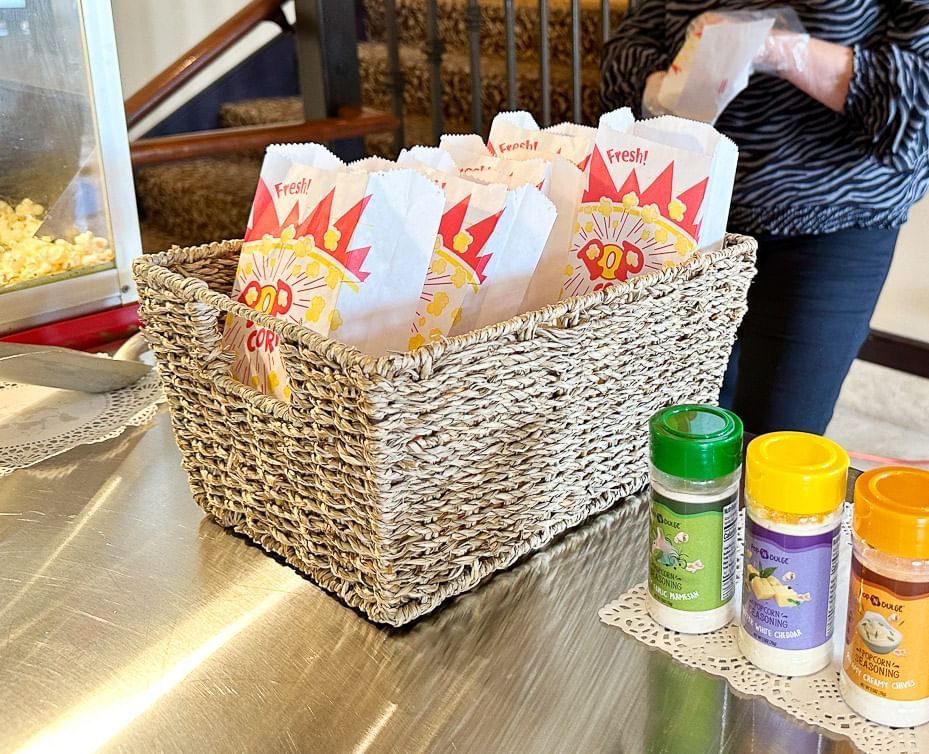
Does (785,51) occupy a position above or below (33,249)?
above

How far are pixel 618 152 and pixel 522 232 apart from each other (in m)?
0.12

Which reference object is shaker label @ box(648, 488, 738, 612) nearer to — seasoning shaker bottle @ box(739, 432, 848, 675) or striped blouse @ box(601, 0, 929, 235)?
seasoning shaker bottle @ box(739, 432, 848, 675)

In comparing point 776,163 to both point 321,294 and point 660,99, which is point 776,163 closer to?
point 660,99

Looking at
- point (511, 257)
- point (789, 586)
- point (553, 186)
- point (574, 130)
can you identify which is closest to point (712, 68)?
point (574, 130)

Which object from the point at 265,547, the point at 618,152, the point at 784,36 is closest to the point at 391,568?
the point at 265,547

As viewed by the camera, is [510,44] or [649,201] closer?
[649,201]

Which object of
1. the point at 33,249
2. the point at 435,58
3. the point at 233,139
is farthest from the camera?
the point at 435,58

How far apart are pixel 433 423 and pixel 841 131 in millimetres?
974

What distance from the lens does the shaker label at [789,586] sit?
59cm

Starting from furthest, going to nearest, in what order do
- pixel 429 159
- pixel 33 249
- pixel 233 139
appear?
1. pixel 233 139
2. pixel 33 249
3. pixel 429 159

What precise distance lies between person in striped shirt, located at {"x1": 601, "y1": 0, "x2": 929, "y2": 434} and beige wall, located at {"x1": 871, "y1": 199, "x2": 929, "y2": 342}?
3.80 ft

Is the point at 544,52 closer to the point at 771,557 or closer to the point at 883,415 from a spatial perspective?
the point at 883,415

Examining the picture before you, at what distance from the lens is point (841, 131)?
1359 millimetres

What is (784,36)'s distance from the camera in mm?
1284
